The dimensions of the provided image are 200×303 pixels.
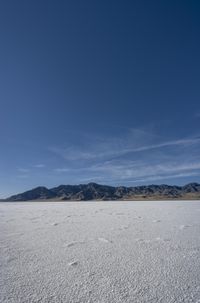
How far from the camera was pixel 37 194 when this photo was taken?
156625 millimetres

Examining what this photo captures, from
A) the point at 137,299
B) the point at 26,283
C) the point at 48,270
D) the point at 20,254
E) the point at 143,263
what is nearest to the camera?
the point at 137,299

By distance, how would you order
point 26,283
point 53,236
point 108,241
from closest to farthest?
point 26,283 → point 108,241 → point 53,236

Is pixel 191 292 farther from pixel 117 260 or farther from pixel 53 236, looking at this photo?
pixel 53 236

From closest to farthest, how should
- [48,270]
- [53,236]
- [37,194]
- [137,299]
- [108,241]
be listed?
1. [137,299]
2. [48,270]
3. [108,241]
4. [53,236]
5. [37,194]

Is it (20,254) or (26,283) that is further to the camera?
(20,254)

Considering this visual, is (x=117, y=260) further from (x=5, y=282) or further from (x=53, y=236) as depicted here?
(x=53, y=236)

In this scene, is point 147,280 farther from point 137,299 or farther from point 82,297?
point 82,297

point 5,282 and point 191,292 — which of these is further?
point 5,282

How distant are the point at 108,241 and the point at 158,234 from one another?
5.47 feet

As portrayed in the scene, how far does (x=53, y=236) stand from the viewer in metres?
5.82

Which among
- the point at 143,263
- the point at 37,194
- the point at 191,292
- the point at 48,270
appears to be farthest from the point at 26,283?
the point at 37,194

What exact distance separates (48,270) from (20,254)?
1.12 meters

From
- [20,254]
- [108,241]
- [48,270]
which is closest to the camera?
[48,270]

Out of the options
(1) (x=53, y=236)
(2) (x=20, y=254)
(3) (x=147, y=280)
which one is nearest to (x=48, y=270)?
(2) (x=20, y=254)
